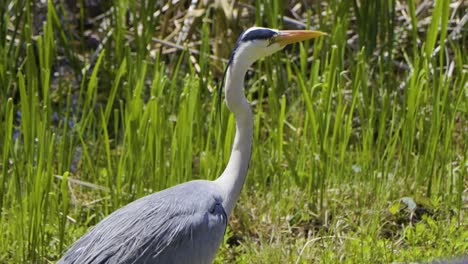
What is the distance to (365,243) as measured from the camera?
Answer: 176 inches

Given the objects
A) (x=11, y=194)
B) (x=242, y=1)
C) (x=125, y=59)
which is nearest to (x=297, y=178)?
(x=125, y=59)

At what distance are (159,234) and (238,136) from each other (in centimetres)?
56

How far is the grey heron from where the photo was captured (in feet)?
12.4

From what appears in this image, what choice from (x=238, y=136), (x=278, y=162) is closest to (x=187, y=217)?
(x=238, y=136)

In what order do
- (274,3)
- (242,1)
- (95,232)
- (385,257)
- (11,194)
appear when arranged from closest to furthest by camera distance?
(95,232)
(385,257)
(11,194)
(274,3)
(242,1)

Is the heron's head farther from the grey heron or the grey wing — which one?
the grey wing

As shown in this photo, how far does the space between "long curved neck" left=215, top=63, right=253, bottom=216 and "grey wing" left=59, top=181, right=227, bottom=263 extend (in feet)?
0.48

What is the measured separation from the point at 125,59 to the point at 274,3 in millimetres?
834

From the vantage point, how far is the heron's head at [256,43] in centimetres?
407

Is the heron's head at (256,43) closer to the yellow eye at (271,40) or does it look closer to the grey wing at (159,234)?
the yellow eye at (271,40)

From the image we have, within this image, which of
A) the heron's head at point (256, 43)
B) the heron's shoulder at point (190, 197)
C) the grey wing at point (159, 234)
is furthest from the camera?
the heron's head at point (256, 43)

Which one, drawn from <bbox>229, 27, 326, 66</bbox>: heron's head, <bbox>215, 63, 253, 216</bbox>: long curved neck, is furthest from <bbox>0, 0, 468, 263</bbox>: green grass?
<bbox>229, 27, 326, 66</bbox>: heron's head

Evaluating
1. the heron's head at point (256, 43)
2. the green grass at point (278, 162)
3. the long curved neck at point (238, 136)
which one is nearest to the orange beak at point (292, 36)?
the heron's head at point (256, 43)

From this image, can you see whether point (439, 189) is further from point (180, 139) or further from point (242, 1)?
point (242, 1)
